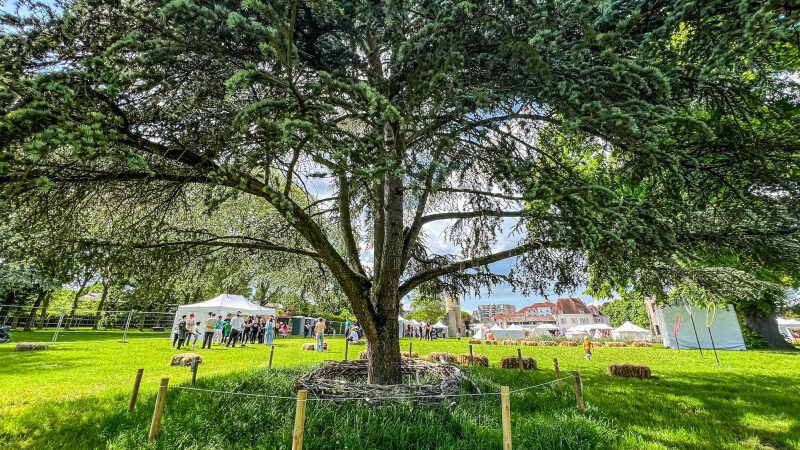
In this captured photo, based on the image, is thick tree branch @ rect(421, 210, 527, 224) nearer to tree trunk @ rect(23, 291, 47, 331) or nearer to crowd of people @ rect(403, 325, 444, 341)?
crowd of people @ rect(403, 325, 444, 341)

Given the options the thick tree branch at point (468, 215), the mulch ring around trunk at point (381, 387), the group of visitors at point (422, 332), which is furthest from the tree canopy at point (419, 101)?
the group of visitors at point (422, 332)

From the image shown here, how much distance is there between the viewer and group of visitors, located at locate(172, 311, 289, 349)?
16.2 meters

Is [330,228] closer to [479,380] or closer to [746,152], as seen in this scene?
[479,380]

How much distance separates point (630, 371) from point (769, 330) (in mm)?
24582

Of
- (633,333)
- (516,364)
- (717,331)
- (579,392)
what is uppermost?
(717,331)

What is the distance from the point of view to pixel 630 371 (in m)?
10.4

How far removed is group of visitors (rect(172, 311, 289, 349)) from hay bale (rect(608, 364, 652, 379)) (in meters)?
16.3

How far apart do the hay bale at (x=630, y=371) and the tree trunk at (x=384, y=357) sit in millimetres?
8240

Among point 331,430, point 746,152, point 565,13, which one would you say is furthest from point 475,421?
point 565,13

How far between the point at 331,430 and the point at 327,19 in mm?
5481

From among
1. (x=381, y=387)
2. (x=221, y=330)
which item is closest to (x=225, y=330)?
(x=221, y=330)

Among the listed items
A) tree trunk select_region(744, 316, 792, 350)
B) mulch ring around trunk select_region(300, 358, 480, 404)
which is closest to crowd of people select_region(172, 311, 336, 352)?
mulch ring around trunk select_region(300, 358, 480, 404)

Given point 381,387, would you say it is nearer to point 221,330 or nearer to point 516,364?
point 516,364

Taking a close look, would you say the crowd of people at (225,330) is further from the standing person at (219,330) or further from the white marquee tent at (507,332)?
the white marquee tent at (507,332)
